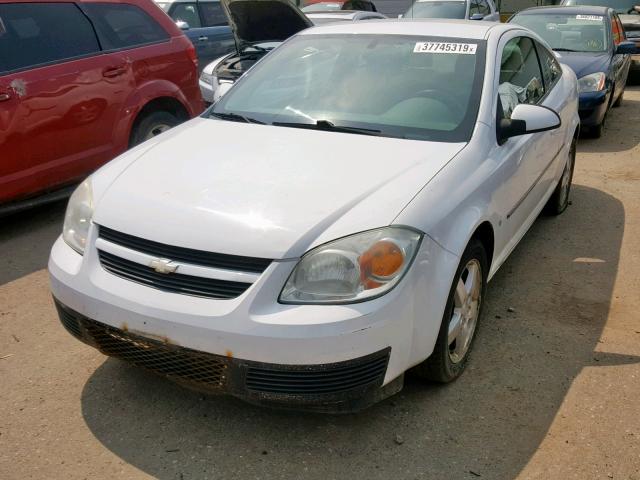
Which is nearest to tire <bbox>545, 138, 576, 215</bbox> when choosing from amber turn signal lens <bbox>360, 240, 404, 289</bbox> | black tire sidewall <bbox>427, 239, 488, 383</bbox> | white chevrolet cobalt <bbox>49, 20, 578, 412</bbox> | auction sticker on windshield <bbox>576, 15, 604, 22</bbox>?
white chevrolet cobalt <bbox>49, 20, 578, 412</bbox>

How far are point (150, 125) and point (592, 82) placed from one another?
507 centimetres

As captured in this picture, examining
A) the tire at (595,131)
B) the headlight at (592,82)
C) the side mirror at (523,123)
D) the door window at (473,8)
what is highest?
the side mirror at (523,123)

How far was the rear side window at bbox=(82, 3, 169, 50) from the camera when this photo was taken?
18.0ft

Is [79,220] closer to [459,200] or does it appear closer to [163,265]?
[163,265]

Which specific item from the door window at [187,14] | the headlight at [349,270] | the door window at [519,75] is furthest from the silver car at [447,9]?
the headlight at [349,270]

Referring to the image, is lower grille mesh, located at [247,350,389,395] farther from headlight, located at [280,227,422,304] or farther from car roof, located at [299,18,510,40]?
car roof, located at [299,18,510,40]

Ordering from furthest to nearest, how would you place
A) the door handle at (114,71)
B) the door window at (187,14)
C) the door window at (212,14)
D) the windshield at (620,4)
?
the windshield at (620,4) → the door window at (212,14) → the door window at (187,14) → the door handle at (114,71)

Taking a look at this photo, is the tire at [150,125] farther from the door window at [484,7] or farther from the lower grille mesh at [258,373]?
the door window at [484,7]

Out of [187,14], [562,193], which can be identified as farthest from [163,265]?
[187,14]

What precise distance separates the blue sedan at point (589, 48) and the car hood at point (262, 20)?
3.23 metres

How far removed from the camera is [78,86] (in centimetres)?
505

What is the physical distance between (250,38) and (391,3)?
560 inches

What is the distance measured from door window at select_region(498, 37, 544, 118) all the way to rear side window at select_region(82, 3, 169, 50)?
3246mm

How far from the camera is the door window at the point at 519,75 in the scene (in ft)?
11.9
